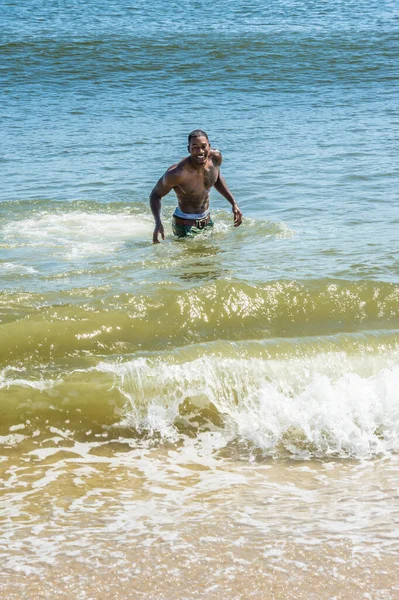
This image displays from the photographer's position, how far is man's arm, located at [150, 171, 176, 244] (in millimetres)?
8484

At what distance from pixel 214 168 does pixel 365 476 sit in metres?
4.81

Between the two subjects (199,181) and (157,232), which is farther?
(199,181)

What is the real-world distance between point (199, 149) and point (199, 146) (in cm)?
4

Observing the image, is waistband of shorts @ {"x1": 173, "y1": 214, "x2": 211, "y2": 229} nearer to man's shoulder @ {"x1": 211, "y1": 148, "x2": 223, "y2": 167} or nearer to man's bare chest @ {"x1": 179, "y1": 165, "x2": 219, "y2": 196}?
man's bare chest @ {"x1": 179, "y1": 165, "x2": 219, "y2": 196}

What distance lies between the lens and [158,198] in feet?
28.3

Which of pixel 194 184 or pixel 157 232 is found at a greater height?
pixel 194 184

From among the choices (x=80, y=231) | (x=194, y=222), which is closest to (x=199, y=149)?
(x=194, y=222)

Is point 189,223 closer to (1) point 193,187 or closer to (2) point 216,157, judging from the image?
(1) point 193,187

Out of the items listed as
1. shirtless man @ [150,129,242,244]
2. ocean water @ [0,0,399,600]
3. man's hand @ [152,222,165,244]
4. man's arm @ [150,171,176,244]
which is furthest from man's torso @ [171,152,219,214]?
man's hand @ [152,222,165,244]

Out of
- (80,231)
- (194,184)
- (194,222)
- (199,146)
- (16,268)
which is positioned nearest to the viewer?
(16,268)

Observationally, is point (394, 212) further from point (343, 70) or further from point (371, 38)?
point (371, 38)

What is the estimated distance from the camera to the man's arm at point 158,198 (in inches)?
334

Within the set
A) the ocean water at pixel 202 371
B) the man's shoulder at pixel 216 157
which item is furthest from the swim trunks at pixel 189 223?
the man's shoulder at pixel 216 157

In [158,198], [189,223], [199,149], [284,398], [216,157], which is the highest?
[199,149]
